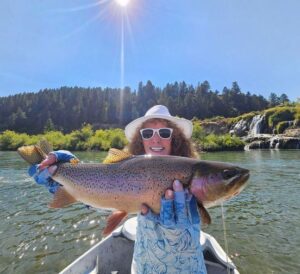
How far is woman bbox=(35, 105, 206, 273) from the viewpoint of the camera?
9.28ft

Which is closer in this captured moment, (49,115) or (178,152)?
(178,152)

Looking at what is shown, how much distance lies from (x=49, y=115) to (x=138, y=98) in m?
41.3

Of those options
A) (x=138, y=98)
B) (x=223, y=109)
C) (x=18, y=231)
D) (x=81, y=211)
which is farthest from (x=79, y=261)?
(x=138, y=98)

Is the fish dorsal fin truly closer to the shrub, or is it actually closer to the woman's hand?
the woman's hand

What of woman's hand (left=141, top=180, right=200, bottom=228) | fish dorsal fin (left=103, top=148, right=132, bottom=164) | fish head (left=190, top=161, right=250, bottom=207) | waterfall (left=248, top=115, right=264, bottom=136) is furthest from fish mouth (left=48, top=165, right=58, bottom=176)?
waterfall (left=248, top=115, right=264, bottom=136)

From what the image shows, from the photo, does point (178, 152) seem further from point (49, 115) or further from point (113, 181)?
point (49, 115)

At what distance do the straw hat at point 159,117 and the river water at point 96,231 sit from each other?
15.0 ft

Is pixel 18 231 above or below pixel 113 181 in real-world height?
below

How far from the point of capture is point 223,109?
132875mm

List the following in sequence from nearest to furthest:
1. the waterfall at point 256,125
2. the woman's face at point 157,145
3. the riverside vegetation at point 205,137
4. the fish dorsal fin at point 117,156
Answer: the fish dorsal fin at point 117,156 → the woman's face at point 157,145 → the riverside vegetation at point 205,137 → the waterfall at point 256,125

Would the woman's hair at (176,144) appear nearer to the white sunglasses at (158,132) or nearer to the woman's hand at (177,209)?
the white sunglasses at (158,132)

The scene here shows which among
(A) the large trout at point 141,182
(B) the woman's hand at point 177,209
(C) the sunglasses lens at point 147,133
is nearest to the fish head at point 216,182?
(A) the large trout at point 141,182

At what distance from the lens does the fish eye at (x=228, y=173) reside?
2.70 meters

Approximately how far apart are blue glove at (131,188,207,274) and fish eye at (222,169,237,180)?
36 cm
